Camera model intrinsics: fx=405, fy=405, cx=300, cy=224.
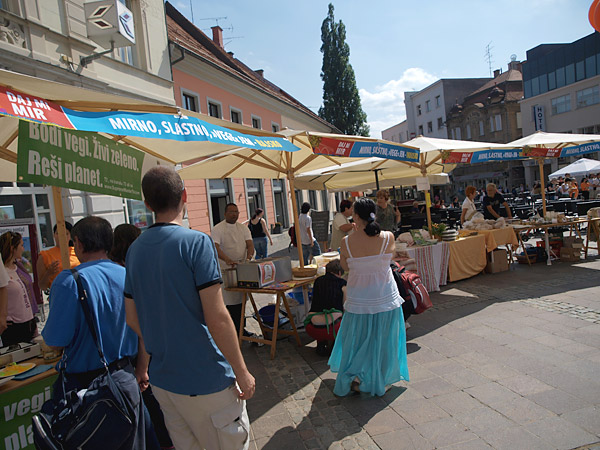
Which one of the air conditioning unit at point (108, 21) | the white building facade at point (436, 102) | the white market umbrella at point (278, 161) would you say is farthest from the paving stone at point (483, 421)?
the white building facade at point (436, 102)

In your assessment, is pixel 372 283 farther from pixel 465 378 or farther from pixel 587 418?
pixel 587 418

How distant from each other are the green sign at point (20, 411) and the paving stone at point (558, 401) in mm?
3597

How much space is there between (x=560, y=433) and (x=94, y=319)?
3092 mm

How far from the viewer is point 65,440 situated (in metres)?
1.88

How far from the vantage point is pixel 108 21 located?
8.97m

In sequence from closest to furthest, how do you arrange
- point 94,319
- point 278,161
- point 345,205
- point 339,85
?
point 94,319 < point 278,161 < point 345,205 < point 339,85

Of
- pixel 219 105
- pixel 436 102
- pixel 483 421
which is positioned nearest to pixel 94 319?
pixel 483 421

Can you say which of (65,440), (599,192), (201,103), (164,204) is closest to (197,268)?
(164,204)

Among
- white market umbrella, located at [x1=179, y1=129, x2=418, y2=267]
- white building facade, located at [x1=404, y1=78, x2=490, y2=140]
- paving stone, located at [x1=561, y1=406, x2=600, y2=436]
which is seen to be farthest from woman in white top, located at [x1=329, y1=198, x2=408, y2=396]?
white building facade, located at [x1=404, y1=78, x2=490, y2=140]

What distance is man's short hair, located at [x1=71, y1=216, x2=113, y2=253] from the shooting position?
→ 2266 millimetres

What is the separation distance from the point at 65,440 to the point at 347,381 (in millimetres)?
2355

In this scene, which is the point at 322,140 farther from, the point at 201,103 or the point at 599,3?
the point at 201,103

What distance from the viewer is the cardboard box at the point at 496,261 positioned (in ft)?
26.8

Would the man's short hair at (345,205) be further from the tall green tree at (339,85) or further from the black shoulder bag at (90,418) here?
the tall green tree at (339,85)
